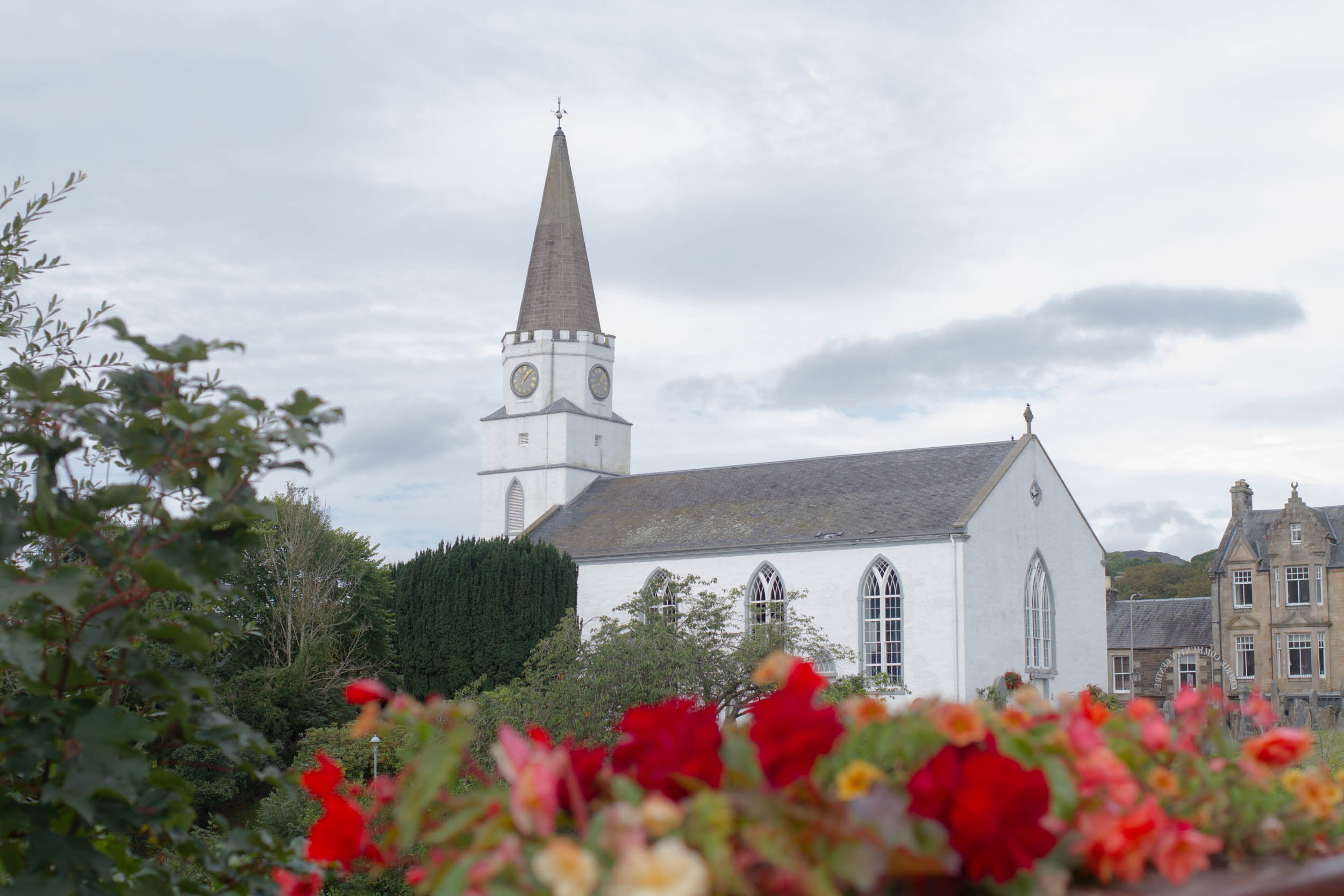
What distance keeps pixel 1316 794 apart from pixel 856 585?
3884 centimetres

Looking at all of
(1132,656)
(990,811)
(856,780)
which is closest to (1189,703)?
(990,811)

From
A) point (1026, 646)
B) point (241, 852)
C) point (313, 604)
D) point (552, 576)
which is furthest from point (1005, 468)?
point (241, 852)

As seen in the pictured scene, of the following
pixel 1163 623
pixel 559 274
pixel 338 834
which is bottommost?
pixel 338 834

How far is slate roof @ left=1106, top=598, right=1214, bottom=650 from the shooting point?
65688 mm

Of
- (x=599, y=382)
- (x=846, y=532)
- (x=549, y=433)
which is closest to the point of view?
(x=846, y=532)

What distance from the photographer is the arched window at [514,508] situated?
54.5m

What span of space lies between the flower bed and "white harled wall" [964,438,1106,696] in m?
38.1

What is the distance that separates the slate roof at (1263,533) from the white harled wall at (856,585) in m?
27.9

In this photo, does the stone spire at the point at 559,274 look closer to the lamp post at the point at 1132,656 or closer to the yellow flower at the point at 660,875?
the lamp post at the point at 1132,656

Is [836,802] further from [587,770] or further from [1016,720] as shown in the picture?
[1016,720]

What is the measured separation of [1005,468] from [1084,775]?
4185 centimetres

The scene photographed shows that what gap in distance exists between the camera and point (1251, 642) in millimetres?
59969

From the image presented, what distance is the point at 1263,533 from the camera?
198 ft

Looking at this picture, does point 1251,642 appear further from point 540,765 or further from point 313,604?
point 540,765
